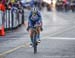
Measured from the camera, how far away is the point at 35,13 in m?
16.9

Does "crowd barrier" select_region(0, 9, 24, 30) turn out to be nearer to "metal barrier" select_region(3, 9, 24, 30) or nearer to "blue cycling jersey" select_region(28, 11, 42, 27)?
"metal barrier" select_region(3, 9, 24, 30)

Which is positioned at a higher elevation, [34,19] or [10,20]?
[34,19]

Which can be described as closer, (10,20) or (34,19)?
(34,19)

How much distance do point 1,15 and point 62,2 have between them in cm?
4049

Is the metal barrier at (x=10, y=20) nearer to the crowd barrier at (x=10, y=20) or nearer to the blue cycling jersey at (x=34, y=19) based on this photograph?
the crowd barrier at (x=10, y=20)

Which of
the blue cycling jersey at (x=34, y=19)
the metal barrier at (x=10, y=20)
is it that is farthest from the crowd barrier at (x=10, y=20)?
the blue cycling jersey at (x=34, y=19)

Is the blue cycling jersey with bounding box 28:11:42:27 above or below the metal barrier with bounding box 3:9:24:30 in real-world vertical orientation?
above

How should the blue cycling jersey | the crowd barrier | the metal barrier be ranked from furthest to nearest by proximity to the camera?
the metal barrier, the crowd barrier, the blue cycling jersey

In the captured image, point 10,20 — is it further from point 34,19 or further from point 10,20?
point 34,19

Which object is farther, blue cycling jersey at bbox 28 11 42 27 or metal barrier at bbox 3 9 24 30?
metal barrier at bbox 3 9 24 30

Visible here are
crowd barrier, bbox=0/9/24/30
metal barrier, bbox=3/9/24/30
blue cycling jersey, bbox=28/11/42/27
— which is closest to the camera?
blue cycling jersey, bbox=28/11/42/27

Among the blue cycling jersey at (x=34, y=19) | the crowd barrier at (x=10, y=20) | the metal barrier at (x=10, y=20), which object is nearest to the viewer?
the blue cycling jersey at (x=34, y=19)

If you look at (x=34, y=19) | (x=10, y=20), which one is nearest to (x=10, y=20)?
(x=10, y=20)

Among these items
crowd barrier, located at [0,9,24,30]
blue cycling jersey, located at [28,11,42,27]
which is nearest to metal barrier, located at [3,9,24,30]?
crowd barrier, located at [0,9,24,30]
